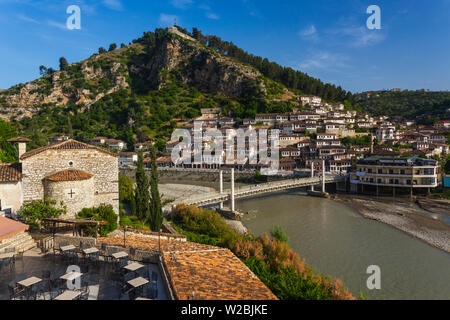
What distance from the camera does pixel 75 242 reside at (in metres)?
10.2

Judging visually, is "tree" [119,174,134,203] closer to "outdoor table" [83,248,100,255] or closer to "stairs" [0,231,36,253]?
"stairs" [0,231,36,253]

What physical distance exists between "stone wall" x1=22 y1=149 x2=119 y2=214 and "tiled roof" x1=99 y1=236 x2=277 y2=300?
7044mm

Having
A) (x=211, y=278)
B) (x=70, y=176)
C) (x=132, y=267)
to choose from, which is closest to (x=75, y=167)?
(x=70, y=176)

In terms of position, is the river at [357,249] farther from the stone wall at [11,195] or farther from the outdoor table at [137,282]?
the stone wall at [11,195]

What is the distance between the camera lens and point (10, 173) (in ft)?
44.0

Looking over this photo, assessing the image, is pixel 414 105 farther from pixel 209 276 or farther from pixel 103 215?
pixel 209 276

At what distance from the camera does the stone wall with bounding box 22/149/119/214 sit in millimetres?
13617

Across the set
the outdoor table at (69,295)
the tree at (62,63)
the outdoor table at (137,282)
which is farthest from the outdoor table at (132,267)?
the tree at (62,63)

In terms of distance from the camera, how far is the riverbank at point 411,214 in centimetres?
2262

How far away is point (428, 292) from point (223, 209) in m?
18.5

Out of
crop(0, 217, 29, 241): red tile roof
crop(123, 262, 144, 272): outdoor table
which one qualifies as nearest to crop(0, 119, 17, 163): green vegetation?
crop(0, 217, 29, 241): red tile roof

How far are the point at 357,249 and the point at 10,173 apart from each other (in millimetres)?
21760

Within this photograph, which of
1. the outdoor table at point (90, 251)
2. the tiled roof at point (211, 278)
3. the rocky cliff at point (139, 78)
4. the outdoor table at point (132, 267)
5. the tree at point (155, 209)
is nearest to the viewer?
the tiled roof at point (211, 278)
